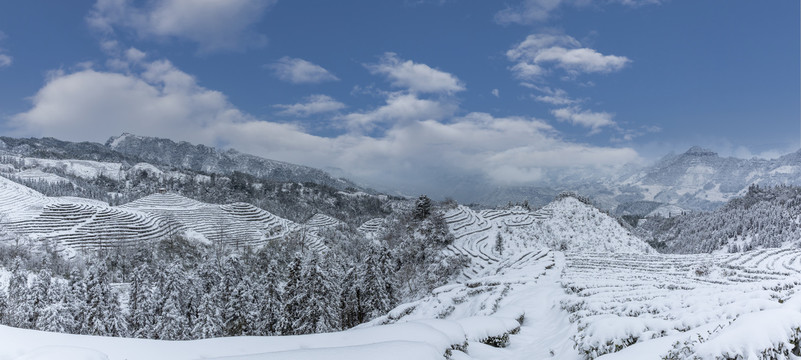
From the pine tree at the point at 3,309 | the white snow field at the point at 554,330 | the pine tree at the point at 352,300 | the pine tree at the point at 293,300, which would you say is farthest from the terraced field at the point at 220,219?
the white snow field at the point at 554,330

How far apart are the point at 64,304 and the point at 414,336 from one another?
4461 cm

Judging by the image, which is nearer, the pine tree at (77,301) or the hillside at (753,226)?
the pine tree at (77,301)

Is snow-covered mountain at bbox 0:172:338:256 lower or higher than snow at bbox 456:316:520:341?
lower

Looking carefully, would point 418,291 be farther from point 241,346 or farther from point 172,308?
point 241,346

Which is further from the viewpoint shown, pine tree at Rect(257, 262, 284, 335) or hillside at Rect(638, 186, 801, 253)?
hillside at Rect(638, 186, 801, 253)

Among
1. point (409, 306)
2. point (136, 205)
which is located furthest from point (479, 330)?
point (136, 205)

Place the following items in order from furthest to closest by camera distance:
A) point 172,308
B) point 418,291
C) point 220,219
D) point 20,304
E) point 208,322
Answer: point 220,219 → point 418,291 → point 20,304 → point 172,308 → point 208,322

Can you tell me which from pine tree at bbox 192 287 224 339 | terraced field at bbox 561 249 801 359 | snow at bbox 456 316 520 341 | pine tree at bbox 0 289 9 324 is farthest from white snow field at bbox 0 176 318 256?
snow at bbox 456 316 520 341

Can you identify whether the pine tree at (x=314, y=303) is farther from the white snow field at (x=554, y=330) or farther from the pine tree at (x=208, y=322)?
the pine tree at (x=208, y=322)

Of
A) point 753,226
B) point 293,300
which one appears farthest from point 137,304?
point 753,226

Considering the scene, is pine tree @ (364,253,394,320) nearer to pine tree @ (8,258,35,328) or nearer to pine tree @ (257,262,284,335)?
pine tree @ (257,262,284,335)

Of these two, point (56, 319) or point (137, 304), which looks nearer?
point (56, 319)

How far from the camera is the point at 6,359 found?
862 centimetres

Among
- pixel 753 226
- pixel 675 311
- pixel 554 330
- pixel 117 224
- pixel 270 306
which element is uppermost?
pixel 675 311
